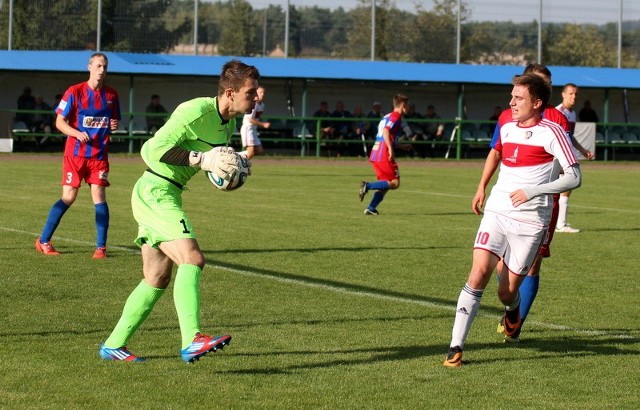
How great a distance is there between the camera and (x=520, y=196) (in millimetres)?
7008

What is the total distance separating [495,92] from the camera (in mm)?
41750

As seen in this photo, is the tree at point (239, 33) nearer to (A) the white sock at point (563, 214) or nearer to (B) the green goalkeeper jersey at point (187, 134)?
(A) the white sock at point (563, 214)

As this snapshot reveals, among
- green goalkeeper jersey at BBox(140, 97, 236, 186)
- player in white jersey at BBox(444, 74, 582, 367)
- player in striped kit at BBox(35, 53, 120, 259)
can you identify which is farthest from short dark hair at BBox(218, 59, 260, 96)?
player in striped kit at BBox(35, 53, 120, 259)

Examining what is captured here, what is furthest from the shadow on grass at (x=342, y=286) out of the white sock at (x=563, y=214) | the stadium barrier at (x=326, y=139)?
the stadium barrier at (x=326, y=139)

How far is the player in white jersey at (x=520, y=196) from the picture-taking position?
6984mm

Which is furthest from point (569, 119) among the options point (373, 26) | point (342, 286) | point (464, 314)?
point (373, 26)

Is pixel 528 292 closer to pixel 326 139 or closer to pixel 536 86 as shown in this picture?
pixel 536 86

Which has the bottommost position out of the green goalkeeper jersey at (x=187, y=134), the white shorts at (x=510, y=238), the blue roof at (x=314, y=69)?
the white shorts at (x=510, y=238)

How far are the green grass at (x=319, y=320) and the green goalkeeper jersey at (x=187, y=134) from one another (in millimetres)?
1193

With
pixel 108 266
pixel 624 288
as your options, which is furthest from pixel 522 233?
pixel 108 266

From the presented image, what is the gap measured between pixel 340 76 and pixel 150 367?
31185mm

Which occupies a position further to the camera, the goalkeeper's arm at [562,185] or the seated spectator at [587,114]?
the seated spectator at [587,114]

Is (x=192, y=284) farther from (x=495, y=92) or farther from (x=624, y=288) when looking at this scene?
(x=495, y=92)

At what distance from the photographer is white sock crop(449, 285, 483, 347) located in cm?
693
